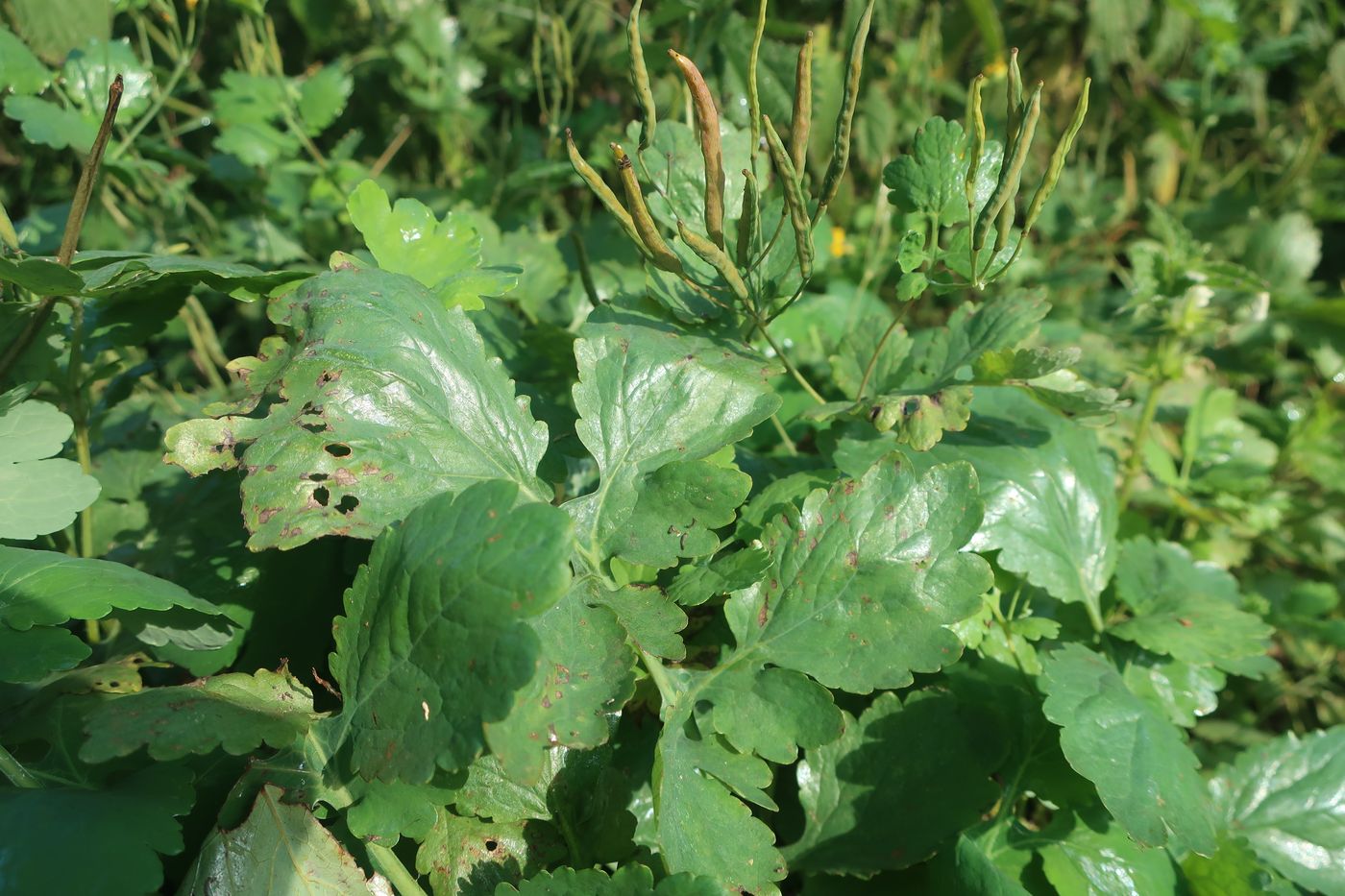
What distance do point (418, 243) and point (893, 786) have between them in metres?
0.99

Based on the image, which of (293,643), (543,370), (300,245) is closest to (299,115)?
(300,245)

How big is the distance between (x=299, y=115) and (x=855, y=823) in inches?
81.0

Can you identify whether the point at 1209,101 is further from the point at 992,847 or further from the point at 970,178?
the point at 992,847

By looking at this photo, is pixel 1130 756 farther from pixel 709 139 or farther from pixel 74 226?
pixel 74 226

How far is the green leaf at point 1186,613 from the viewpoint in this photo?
135 cm

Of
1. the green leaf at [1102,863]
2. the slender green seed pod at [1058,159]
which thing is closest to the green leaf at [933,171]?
the slender green seed pod at [1058,159]

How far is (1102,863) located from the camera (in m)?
1.21

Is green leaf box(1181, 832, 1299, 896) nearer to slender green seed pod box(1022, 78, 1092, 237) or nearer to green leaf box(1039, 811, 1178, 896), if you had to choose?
green leaf box(1039, 811, 1178, 896)

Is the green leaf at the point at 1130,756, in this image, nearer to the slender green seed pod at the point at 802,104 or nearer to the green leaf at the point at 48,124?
the slender green seed pod at the point at 802,104

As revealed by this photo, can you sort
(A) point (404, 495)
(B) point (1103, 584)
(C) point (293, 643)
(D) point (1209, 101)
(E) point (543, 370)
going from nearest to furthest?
(A) point (404, 495)
(C) point (293, 643)
(B) point (1103, 584)
(E) point (543, 370)
(D) point (1209, 101)

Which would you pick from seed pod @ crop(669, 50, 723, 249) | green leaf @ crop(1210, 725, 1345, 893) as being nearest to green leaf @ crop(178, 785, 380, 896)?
seed pod @ crop(669, 50, 723, 249)

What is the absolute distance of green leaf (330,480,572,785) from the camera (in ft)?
2.76

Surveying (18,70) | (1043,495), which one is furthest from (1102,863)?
(18,70)

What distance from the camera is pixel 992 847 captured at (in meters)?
1.26
